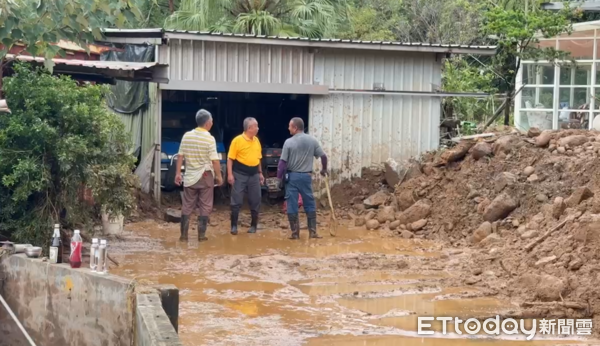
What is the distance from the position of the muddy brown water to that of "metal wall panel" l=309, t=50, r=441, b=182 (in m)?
2.96

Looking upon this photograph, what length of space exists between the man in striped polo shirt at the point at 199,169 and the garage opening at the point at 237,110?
5653mm

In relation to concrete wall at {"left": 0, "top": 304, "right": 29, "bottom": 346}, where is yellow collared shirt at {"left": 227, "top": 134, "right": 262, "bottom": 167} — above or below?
above

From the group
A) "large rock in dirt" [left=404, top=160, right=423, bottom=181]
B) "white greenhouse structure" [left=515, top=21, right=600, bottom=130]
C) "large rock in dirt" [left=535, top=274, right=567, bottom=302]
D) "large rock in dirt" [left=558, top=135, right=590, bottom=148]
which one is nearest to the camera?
"large rock in dirt" [left=535, top=274, right=567, bottom=302]

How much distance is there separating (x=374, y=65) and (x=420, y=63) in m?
1.01

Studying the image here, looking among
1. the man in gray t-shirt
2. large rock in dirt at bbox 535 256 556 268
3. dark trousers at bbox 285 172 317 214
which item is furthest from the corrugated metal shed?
large rock in dirt at bbox 535 256 556 268

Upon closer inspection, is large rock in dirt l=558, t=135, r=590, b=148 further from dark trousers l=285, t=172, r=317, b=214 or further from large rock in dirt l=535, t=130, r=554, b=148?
dark trousers l=285, t=172, r=317, b=214

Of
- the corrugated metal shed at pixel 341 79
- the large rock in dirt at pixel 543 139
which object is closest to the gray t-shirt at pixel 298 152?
the corrugated metal shed at pixel 341 79

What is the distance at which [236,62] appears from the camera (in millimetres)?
15539

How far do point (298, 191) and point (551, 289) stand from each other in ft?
18.3

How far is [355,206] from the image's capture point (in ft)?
51.0

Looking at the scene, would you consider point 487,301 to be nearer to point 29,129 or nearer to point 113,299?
point 113,299

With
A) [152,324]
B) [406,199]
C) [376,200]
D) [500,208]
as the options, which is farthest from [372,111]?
[152,324]

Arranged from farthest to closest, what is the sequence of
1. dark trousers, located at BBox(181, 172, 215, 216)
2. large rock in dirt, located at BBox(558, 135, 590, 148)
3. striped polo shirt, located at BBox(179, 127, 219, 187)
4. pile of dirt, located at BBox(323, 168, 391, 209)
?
1. pile of dirt, located at BBox(323, 168, 391, 209)
2. large rock in dirt, located at BBox(558, 135, 590, 148)
3. dark trousers, located at BBox(181, 172, 215, 216)
4. striped polo shirt, located at BBox(179, 127, 219, 187)

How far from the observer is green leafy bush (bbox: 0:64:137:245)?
9.90 m
